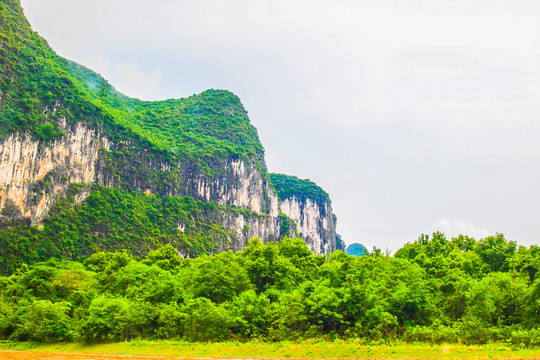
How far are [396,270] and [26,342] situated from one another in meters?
29.4

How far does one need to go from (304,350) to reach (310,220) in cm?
16505

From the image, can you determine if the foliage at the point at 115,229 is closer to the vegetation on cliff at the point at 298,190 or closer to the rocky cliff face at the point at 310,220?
the rocky cliff face at the point at 310,220

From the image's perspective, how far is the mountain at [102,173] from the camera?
83.0 metres

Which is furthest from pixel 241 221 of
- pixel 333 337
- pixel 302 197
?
pixel 333 337

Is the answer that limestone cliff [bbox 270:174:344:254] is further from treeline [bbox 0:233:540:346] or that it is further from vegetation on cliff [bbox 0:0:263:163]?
treeline [bbox 0:233:540:346]

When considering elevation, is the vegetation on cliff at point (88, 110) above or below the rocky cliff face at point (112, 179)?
above

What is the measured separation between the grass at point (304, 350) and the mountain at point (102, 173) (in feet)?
172

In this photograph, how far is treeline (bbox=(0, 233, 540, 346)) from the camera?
29902 millimetres

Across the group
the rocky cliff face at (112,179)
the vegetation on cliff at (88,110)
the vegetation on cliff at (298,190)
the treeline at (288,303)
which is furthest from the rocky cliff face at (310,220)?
the treeline at (288,303)

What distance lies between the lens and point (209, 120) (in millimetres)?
161750

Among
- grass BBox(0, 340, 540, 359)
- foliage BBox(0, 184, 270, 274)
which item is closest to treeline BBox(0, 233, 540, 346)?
grass BBox(0, 340, 540, 359)

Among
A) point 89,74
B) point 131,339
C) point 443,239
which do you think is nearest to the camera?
point 131,339

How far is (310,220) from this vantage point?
191 metres

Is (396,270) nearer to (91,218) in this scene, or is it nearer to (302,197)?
(91,218)
